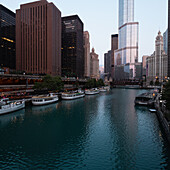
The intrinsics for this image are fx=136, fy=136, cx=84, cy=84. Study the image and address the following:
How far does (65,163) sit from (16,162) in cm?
767

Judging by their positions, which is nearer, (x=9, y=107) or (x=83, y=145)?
(x=83, y=145)

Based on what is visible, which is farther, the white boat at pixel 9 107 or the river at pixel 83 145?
the white boat at pixel 9 107

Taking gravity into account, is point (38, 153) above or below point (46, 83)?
below

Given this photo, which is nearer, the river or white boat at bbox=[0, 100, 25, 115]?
the river

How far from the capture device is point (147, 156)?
23406mm

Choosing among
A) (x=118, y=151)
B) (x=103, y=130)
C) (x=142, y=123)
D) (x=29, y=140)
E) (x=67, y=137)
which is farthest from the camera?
(x=142, y=123)

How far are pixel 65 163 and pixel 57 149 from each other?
4614 millimetres

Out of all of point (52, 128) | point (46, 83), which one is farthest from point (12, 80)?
point (52, 128)

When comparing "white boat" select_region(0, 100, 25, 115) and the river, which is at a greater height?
"white boat" select_region(0, 100, 25, 115)

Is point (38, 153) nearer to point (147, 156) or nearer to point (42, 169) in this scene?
point (42, 169)

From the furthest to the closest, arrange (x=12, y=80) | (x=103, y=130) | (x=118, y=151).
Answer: (x=12, y=80) → (x=103, y=130) → (x=118, y=151)

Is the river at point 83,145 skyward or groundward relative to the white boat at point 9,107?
groundward

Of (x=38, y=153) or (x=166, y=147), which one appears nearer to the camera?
(x=38, y=153)

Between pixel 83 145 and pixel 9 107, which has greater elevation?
pixel 9 107
